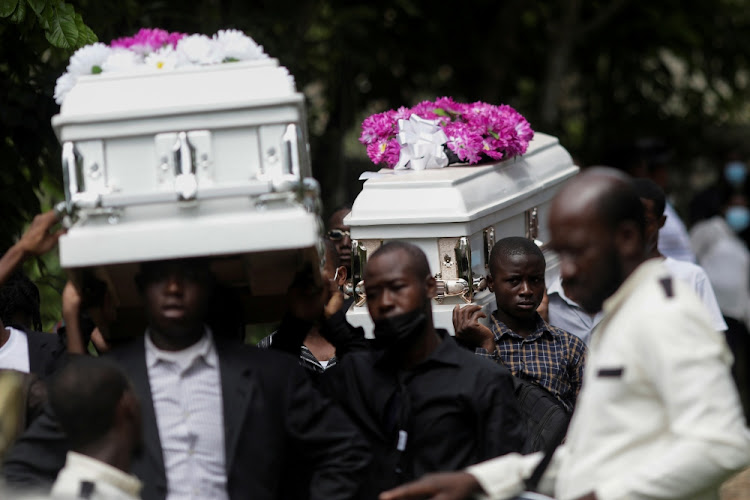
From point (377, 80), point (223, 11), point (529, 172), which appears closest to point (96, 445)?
point (529, 172)

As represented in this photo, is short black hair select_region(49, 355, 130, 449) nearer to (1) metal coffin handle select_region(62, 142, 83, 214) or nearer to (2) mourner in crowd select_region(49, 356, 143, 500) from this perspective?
(2) mourner in crowd select_region(49, 356, 143, 500)

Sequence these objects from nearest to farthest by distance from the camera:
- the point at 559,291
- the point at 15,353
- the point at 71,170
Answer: the point at 71,170
the point at 15,353
the point at 559,291

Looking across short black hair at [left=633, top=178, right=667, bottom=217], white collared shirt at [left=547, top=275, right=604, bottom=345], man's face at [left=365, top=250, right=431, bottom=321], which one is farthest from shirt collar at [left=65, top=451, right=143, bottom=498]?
short black hair at [left=633, top=178, right=667, bottom=217]

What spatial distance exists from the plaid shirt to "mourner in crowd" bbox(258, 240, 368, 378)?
706mm

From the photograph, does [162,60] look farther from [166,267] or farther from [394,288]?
[394,288]

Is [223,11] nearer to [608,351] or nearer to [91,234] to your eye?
[91,234]

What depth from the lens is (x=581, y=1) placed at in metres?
11.9

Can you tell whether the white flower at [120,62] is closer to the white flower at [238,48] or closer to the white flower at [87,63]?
the white flower at [87,63]

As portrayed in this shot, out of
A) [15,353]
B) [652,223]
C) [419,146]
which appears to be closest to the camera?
[15,353]

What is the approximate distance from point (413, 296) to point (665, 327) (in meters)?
1.32

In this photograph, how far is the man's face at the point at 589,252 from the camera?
3.30 meters

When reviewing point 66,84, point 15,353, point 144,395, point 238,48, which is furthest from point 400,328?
point 15,353

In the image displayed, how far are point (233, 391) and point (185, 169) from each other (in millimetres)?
759

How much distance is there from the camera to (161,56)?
4270mm
